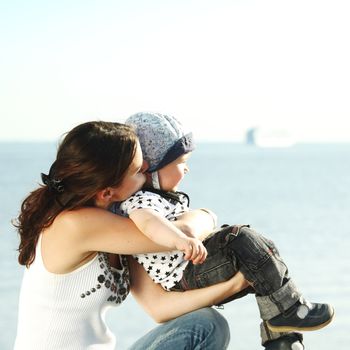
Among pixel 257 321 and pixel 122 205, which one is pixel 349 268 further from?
pixel 122 205

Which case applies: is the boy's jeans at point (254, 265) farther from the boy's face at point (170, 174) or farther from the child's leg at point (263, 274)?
the boy's face at point (170, 174)

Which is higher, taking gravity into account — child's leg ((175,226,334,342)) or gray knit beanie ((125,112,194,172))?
gray knit beanie ((125,112,194,172))

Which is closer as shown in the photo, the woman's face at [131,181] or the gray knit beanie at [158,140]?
the woman's face at [131,181]

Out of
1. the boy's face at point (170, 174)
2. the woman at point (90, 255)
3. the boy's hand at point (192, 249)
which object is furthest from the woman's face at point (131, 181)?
the boy's hand at point (192, 249)

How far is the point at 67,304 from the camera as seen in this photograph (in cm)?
250

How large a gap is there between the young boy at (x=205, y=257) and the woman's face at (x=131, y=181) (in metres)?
0.03

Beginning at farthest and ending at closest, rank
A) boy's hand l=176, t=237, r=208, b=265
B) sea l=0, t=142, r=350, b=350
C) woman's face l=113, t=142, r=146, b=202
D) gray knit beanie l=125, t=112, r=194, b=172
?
sea l=0, t=142, r=350, b=350
gray knit beanie l=125, t=112, r=194, b=172
woman's face l=113, t=142, r=146, b=202
boy's hand l=176, t=237, r=208, b=265

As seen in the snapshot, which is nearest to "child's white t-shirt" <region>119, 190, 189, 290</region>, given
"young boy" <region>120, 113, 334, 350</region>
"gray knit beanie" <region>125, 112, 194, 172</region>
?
"young boy" <region>120, 113, 334, 350</region>

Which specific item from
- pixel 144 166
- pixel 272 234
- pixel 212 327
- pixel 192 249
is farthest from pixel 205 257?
pixel 272 234

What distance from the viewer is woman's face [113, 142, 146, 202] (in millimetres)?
2459

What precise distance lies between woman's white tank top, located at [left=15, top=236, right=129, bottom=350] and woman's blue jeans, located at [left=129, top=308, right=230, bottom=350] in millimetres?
140

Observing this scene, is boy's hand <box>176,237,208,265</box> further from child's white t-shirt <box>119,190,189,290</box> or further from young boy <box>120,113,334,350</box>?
child's white t-shirt <box>119,190,189,290</box>

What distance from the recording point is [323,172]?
33.9 metres

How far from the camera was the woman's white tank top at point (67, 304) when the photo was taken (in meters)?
2.49
